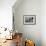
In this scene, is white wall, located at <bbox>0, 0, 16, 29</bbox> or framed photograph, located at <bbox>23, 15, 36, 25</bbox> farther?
framed photograph, located at <bbox>23, 15, 36, 25</bbox>

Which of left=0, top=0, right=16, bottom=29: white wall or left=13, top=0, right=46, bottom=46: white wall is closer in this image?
left=0, top=0, right=16, bottom=29: white wall

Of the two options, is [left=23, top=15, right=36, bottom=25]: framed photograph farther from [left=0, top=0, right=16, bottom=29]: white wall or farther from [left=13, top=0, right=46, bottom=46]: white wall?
[left=0, top=0, right=16, bottom=29]: white wall

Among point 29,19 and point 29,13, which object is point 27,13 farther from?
point 29,19

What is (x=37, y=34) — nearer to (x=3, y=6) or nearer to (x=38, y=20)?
(x=38, y=20)

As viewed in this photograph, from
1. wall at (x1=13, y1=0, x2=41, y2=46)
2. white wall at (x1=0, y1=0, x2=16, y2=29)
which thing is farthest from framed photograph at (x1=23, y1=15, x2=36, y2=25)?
white wall at (x1=0, y1=0, x2=16, y2=29)

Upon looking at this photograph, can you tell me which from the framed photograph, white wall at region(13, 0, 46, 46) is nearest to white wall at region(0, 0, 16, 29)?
white wall at region(13, 0, 46, 46)

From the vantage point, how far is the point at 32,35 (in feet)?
20.1

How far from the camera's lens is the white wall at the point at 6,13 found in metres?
4.79

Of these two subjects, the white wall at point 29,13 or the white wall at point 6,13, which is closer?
the white wall at point 6,13

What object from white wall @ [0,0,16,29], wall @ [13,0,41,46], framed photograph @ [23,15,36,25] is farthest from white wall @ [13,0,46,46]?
white wall @ [0,0,16,29]

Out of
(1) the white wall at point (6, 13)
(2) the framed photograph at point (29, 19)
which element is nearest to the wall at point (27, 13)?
(2) the framed photograph at point (29, 19)

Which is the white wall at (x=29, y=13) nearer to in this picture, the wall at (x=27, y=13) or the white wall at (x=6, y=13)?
the wall at (x=27, y=13)

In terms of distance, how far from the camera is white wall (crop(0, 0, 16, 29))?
4793 mm

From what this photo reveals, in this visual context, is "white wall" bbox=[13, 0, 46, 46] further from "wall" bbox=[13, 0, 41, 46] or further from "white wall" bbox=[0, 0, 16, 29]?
"white wall" bbox=[0, 0, 16, 29]
